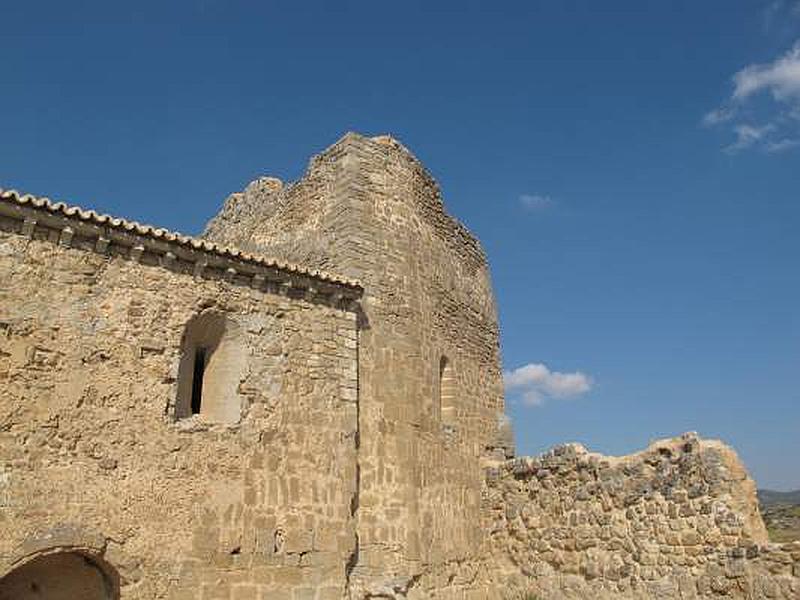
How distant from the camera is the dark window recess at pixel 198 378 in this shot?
31.5ft

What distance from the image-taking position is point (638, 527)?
33.0 ft

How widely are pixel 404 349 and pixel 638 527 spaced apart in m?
4.55

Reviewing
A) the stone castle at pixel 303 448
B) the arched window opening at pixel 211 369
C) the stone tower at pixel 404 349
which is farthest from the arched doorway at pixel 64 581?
the stone tower at pixel 404 349

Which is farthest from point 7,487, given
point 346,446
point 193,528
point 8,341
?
point 346,446

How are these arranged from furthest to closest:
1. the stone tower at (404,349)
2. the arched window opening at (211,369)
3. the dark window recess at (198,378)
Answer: the stone tower at (404,349)
the dark window recess at (198,378)
the arched window opening at (211,369)

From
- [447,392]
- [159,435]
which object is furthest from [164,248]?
[447,392]

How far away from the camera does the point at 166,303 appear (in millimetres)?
9109

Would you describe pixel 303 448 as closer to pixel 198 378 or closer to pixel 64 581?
pixel 198 378

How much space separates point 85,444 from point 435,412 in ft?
19.7

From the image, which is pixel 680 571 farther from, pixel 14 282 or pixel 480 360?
pixel 14 282

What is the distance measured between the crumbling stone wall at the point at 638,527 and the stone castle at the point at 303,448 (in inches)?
1.2

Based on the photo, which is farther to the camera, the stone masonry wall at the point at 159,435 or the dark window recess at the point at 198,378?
the dark window recess at the point at 198,378

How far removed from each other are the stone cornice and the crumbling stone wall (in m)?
4.74

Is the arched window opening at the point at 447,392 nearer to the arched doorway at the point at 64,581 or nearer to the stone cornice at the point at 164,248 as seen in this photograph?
the stone cornice at the point at 164,248
